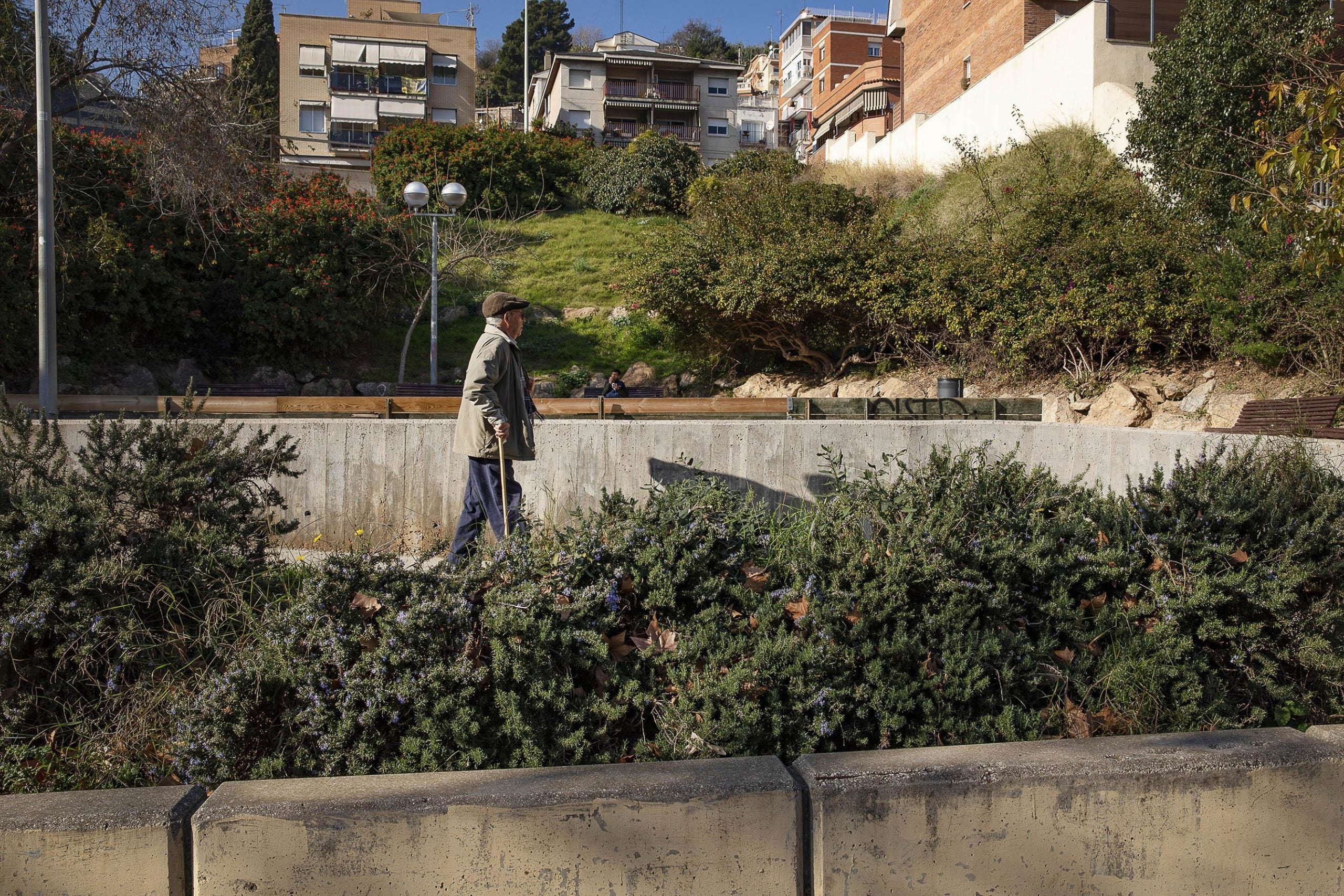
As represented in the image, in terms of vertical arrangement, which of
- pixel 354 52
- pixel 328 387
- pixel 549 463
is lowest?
pixel 549 463

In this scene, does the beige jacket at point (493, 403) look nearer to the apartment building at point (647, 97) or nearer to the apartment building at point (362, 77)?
the apartment building at point (647, 97)

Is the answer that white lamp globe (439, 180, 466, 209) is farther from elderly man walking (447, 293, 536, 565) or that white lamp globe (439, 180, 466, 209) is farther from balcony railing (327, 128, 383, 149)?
balcony railing (327, 128, 383, 149)

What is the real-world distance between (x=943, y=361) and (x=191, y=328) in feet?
54.7

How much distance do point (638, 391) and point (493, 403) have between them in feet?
53.1

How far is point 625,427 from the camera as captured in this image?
24.6 ft

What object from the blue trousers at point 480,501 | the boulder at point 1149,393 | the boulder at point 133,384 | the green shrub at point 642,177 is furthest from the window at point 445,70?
the blue trousers at point 480,501

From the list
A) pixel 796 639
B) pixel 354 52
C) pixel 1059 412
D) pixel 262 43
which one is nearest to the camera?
pixel 796 639

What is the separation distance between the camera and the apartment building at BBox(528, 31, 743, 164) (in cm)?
5491

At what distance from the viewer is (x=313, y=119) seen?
56.1m

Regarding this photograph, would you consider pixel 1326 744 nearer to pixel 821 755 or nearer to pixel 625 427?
pixel 821 755

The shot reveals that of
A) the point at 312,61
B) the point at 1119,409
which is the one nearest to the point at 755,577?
the point at 1119,409

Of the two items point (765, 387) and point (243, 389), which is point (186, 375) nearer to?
point (243, 389)

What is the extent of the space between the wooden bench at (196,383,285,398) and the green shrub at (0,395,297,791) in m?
16.0

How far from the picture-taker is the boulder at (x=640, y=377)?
23.4 metres
